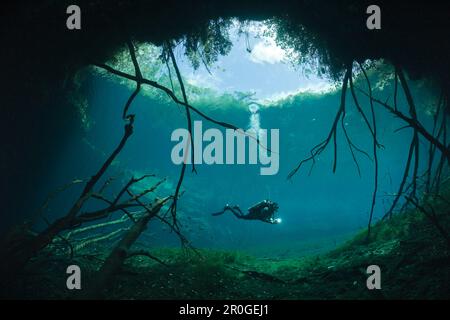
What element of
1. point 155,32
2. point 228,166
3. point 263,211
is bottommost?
point 263,211

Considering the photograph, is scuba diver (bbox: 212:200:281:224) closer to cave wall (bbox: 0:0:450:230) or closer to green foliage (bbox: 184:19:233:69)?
cave wall (bbox: 0:0:450:230)

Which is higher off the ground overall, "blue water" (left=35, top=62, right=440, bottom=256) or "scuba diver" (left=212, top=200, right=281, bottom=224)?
"blue water" (left=35, top=62, right=440, bottom=256)

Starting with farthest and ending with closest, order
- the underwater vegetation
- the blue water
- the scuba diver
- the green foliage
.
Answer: the blue water → the green foliage → the scuba diver → the underwater vegetation

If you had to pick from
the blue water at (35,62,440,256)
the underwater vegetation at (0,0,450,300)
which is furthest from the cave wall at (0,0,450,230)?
the blue water at (35,62,440,256)

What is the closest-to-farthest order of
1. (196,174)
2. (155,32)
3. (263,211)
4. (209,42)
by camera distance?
(196,174)
(263,211)
(155,32)
(209,42)

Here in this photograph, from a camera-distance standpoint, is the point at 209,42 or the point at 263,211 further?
the point at 209,42

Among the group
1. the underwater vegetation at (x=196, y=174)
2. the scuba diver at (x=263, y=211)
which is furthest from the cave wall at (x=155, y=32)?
the scuba diver at (x=263, y=211)

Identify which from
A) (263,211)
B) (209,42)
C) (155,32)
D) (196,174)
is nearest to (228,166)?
(209,42)

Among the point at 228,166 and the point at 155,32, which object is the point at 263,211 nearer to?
the point at 155,32

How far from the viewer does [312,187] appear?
Result: 55.3 metres

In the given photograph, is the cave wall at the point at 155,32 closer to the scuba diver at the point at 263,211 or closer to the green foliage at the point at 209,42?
the green foliage at the point at 209,42

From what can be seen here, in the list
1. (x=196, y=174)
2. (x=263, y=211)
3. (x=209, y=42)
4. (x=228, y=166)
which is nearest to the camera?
(x=196, y=174)

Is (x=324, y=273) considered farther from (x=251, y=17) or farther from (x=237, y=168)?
(x=237, y=168)

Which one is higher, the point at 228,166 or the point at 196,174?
the point at 228,166
